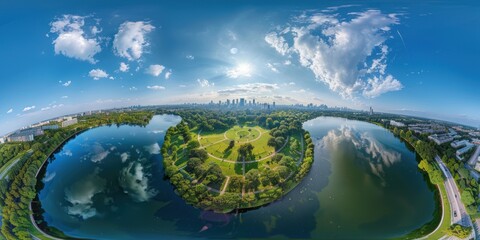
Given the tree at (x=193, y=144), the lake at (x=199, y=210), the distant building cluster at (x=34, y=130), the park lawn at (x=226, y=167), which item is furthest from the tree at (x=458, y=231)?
the distant building cluster at (x=34, y=130)

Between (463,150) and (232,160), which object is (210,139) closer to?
(232,160)

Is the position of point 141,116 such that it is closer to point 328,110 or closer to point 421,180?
point 421,180

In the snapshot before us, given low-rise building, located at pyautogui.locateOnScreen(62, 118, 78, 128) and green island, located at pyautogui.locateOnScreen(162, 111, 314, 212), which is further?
low-rise building, located at pyautogui.locateOnScreen(62, 118, 78, 128)

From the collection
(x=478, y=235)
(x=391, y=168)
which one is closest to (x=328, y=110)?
(x=391, y=168)

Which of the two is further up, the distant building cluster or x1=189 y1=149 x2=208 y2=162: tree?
the distant building cluster

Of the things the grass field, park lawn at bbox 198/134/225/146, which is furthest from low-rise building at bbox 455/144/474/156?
Result: park lawn at bbox 198/134/225/146

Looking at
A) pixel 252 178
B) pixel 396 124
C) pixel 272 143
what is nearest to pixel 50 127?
pixel 252 178

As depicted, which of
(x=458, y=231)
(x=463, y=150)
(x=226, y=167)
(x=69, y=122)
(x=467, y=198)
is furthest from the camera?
(x=69, y=122)

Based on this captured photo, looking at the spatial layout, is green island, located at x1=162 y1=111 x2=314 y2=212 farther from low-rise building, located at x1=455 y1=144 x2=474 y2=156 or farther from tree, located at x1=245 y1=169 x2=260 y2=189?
low-rise building, located at x1=455 y1=144 x2=474 y2=156
